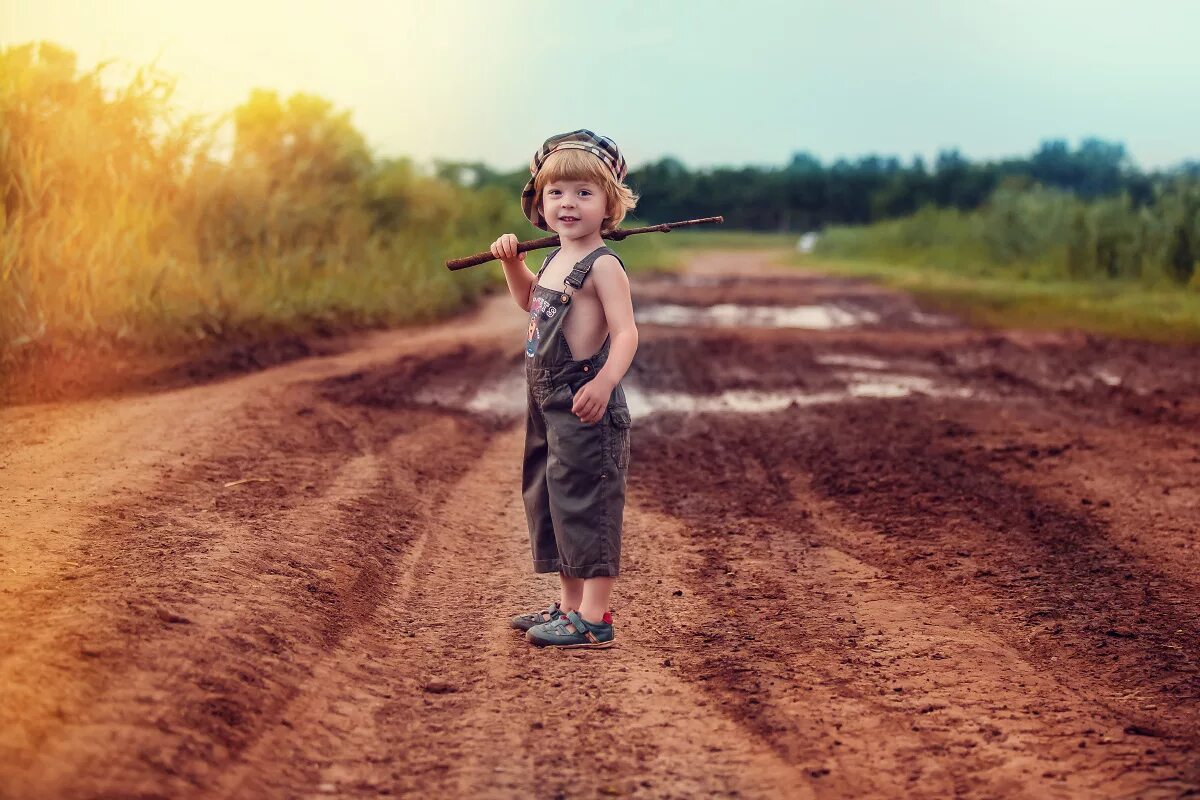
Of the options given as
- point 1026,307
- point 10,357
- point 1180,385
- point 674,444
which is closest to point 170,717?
point 674,444

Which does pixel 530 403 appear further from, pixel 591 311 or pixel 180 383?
pixel 180 383

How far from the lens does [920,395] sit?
32.5ft

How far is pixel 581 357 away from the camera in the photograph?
13.2 ft

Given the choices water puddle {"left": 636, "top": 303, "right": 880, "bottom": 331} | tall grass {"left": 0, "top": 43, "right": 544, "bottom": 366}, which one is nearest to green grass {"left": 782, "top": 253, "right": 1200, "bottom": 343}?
water puddle {"left": 636, "top": 303, "right": 880, "bottom": 331}

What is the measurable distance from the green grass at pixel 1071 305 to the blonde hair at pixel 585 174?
11797 mm

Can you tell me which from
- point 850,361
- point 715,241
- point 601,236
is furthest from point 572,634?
point 715,241

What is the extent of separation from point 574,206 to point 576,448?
76 cm

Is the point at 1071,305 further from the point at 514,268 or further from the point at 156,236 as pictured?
the point at 514,268

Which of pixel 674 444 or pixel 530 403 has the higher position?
pixel 530 403

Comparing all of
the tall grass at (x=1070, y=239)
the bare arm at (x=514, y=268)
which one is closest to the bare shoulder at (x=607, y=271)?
the bare arm at (x=514, y=268)

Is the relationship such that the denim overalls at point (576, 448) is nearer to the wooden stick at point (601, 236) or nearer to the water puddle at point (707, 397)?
the wooden stick at point (601, 236)

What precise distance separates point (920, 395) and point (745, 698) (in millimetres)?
6720

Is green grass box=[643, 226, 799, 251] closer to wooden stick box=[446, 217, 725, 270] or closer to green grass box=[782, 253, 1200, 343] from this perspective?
green grass box=[782, 253, 1200, 343]

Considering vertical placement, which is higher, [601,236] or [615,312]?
[601,236]
